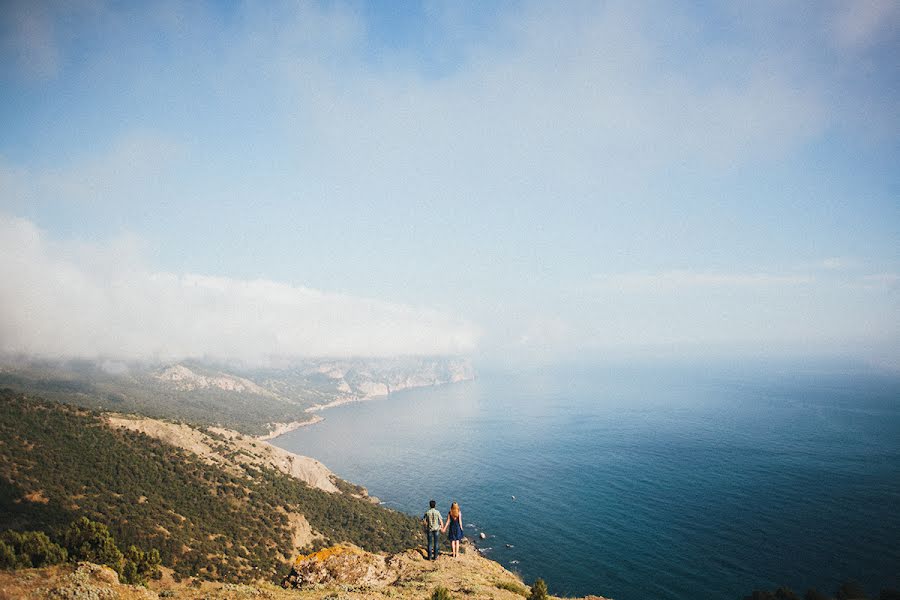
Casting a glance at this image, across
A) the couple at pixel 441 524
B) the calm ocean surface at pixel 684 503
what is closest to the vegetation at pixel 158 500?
the calm ocean surface at pixel 684 503

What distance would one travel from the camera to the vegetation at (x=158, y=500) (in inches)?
2292

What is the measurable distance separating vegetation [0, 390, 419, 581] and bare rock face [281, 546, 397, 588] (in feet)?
112

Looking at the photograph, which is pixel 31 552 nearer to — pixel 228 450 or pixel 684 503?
pixel 228 450

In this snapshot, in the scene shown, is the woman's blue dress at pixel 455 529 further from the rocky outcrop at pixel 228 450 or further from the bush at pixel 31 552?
the rocky outcrop at pixel 228 450

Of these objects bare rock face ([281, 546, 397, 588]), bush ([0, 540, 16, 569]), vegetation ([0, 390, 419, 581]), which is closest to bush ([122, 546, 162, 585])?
bush ([0, 540, 16, 569])

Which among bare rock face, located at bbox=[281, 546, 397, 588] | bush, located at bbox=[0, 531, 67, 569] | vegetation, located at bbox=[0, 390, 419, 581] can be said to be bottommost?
vegetation, located at bbox=[0, 390, 419, 581]

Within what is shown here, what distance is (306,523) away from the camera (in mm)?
87625

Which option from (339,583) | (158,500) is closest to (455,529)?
(339,583)

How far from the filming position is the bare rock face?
83.6 feet

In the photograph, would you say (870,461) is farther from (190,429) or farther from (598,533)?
(190,429)

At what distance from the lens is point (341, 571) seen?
85.6ft

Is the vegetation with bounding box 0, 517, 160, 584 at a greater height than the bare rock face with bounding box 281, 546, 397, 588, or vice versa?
the vegetation with bounding box 0, 517, 160, 584

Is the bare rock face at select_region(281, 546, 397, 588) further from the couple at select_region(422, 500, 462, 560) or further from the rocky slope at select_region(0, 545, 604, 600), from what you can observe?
the couple at select_region(422, 500, 462, 560)

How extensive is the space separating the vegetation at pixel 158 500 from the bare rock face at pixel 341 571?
34269 millimetres
